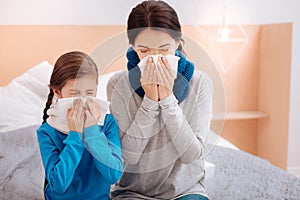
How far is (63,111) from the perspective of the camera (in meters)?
0.86

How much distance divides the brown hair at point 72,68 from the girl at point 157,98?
60 millimetres

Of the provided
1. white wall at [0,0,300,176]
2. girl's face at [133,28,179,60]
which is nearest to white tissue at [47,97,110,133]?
girl's face at [133,28,179,60]

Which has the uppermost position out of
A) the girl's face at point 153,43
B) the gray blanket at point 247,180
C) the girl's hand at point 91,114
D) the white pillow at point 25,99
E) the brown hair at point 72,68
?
the girl's face at point 153,43

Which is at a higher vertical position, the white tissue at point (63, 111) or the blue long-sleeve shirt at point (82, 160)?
the white tissue at point (63, 111)

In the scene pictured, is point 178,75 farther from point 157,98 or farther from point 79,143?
point 79,143

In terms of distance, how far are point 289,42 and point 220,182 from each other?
123 centimetres

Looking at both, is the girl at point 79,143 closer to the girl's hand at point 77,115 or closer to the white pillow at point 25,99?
the girl's hand at point 77,115

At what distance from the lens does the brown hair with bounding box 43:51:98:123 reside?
856 millimetres

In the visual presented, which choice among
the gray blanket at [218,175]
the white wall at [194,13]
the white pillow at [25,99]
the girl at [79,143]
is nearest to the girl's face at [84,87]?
the girl at [79,143]

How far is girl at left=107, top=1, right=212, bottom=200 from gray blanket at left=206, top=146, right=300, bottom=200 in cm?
56

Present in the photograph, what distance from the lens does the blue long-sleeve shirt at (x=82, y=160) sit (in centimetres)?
87

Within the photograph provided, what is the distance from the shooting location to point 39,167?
166 cm

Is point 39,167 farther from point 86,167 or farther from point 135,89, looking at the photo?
point 135,89

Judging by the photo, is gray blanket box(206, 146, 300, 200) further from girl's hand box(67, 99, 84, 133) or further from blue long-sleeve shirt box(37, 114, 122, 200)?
girl's hand box(67, 99, 84, 133)
